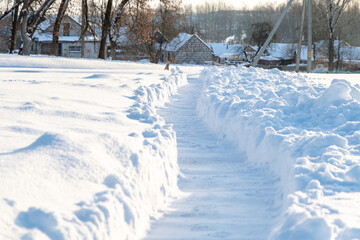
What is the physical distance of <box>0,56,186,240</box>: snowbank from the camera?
266 centimetres

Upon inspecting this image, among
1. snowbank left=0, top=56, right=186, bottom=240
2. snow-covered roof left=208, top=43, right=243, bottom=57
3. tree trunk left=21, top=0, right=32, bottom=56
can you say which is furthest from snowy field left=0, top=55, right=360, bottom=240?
snow-covered roof left=208, top=43, right=243, bottom=57

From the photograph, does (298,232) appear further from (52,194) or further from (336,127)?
(336,127)

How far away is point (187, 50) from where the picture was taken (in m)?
65.9

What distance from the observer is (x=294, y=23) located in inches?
4107

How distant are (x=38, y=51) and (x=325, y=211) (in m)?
60.1

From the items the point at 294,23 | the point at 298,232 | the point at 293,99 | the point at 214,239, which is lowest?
the point at 214,239

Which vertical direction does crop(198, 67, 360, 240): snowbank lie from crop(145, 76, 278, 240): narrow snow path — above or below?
above

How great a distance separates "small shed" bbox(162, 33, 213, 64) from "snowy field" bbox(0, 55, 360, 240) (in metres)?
55.4

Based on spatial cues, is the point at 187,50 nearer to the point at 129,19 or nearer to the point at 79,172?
the point at 129,19

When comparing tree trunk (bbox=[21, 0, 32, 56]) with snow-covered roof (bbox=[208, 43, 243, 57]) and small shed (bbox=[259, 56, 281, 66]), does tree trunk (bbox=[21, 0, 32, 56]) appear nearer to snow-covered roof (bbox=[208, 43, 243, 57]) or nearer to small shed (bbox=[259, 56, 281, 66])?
small shed (bbox=[259, 56, 281, 66])

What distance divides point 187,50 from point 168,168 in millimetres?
62145

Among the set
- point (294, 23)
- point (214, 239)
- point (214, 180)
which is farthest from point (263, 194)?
point (294, 23)

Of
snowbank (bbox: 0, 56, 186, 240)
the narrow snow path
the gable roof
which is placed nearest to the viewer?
snowbank (bbox: 0, 56, 186, 240)

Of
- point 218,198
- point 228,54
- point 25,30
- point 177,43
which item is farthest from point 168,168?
point 228,54
